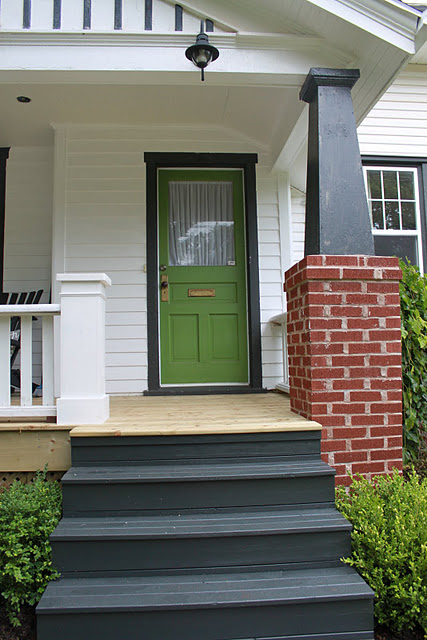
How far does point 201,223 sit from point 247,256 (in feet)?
1.86

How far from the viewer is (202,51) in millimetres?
2807

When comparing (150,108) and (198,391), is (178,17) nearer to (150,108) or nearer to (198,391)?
(150,108)

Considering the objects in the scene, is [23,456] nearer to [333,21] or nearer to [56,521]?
[56,521]

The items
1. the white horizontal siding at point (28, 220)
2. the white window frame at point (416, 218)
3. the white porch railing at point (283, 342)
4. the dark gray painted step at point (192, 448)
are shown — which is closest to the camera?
the dark gray painted step at point (192, 448)

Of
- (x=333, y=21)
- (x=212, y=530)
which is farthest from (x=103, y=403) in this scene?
(x=333, y=21)

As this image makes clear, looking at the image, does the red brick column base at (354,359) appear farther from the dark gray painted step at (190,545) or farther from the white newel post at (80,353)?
the white newel post at (80,353)

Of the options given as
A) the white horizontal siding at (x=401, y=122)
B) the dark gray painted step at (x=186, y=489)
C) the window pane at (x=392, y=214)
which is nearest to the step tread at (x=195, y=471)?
the dark gray painted step at (x=186, y=489)

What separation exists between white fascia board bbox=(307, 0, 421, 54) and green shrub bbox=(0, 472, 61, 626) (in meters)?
3.27

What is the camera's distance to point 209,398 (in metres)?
3.92

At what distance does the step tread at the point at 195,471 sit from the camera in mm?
2361

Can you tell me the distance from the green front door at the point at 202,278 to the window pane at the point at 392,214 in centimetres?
178

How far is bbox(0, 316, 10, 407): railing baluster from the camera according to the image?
2824 mm

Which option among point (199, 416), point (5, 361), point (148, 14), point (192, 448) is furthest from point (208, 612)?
point (148, 14)

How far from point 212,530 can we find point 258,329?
2.39m
